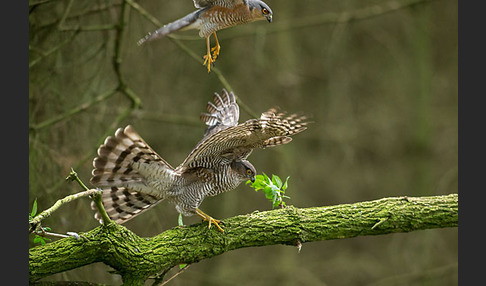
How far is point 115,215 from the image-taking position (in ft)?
12.9

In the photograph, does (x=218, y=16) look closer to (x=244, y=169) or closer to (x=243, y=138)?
(x=243, y=138)

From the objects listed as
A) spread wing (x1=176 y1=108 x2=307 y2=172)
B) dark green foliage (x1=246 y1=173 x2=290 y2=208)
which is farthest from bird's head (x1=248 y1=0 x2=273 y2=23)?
dark green foliage (x1=246 y1=173 x2=290 y2=208)

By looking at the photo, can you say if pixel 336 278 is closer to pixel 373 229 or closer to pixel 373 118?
pixel 373 118

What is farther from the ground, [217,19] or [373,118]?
[373,118]

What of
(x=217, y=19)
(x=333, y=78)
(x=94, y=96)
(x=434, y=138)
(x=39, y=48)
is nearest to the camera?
(x=217, y=19)

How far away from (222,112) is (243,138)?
31.7 inches

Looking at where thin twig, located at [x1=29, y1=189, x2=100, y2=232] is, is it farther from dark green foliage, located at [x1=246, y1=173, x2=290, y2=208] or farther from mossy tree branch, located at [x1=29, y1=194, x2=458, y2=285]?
dark green foliage, located at [x1=246, y1=173, x2=290, y2=208]

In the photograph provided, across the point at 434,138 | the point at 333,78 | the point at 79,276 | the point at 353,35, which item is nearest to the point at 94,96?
the point at 79,276

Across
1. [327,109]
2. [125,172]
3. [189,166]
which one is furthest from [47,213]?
[327,109]

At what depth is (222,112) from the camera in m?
4.20

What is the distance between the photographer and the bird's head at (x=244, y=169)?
3762mm

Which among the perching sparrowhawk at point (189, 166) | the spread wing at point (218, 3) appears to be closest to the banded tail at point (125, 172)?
the perching sparrowhawk at point (189, 166)

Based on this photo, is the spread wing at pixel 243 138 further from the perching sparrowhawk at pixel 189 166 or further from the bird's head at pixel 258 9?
the bird's head at pixel 258 9

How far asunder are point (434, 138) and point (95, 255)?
24.4ft
